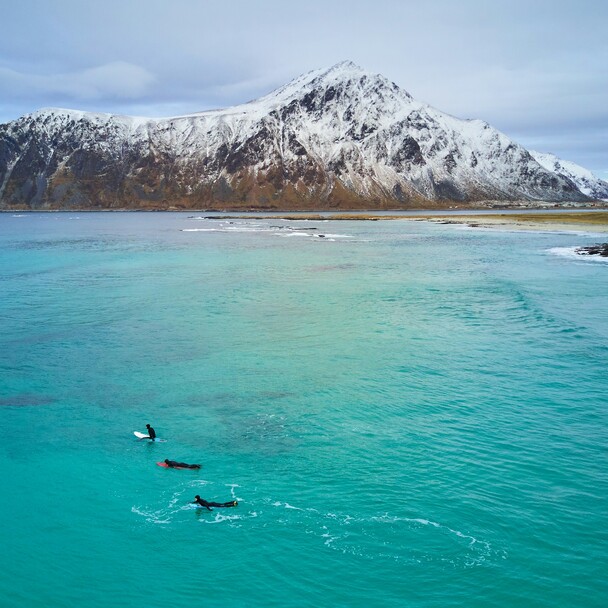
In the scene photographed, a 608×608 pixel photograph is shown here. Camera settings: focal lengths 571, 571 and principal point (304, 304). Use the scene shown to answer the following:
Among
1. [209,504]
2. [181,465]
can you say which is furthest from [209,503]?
[181,465]

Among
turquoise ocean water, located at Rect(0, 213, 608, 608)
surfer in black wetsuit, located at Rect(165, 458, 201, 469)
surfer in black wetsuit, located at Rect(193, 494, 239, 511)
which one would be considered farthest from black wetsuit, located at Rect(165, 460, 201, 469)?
surfer in black wetsuit, located at Rect(193, 494, 239, 511)

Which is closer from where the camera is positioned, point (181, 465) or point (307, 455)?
point (181, 465)

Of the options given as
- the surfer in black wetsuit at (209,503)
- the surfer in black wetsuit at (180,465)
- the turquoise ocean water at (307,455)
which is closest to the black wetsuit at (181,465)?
the surfer in black wetsuit at (180,465)

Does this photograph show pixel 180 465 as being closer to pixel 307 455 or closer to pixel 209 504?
pixel 209 504

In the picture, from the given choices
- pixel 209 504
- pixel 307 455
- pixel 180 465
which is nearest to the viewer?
pixel 209 504

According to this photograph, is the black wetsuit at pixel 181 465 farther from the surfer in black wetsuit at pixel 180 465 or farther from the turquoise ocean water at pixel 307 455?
the turquoise ocean water at pixel 307 455

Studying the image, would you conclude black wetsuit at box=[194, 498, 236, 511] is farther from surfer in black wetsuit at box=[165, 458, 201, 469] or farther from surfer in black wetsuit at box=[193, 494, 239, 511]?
surfer in black wetsuit at box=[165, 458, 201, 469]

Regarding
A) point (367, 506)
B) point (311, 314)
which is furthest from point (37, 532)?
point (311, 314)

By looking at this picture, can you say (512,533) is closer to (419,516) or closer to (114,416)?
(419,516)
